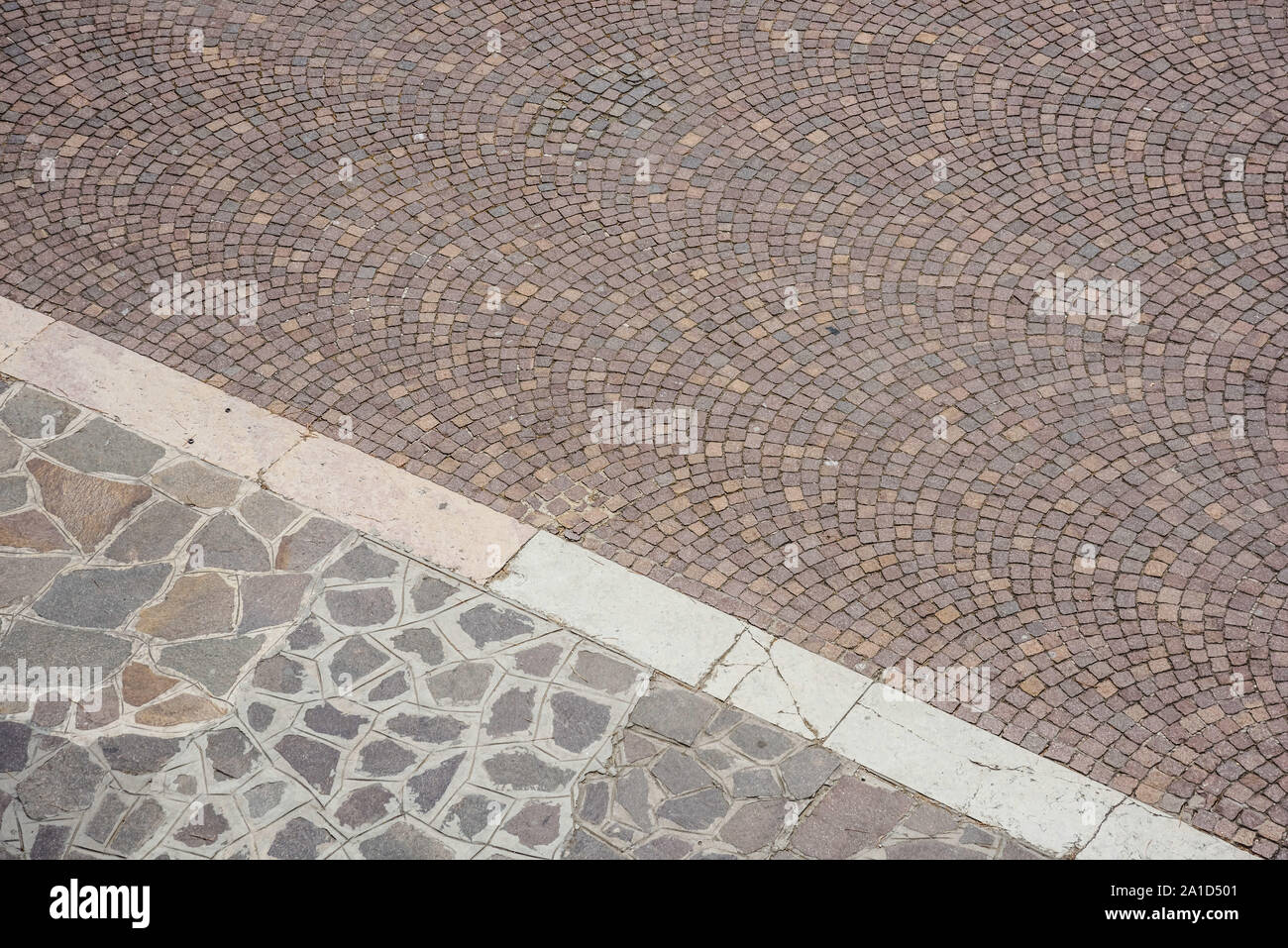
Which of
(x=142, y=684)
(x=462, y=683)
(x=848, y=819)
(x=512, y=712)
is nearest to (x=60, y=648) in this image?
(x=142, y=684)

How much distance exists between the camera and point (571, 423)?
7.63 metres

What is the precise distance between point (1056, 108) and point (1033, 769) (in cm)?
519

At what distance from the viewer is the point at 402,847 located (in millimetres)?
5957

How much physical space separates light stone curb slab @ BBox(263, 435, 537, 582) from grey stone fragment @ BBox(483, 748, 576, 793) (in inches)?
43.4

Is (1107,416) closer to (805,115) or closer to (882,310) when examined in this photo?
(882,310)

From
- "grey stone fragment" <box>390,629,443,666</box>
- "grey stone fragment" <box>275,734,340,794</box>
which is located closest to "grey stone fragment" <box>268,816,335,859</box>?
"grey stone fragment" <box>275,734,340,794</box>

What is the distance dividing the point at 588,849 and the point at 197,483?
10.4ft

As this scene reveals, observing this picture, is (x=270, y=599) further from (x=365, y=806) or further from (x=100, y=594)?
(x=365, y=806)

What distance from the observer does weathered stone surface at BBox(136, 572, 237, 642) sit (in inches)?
265

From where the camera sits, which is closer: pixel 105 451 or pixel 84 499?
pixel 84 499

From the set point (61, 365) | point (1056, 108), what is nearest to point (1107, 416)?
point (1056, 108)

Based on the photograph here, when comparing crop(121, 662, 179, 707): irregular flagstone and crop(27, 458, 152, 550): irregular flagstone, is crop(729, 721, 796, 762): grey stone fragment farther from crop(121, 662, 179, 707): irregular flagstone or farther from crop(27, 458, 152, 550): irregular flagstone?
crop(27, 458, 152, 550): irregular flagstone

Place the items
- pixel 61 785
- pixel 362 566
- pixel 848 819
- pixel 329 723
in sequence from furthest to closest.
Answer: pixel 362 566 → pixel 329 723 → pixel 61 785 → pixel 848 819
